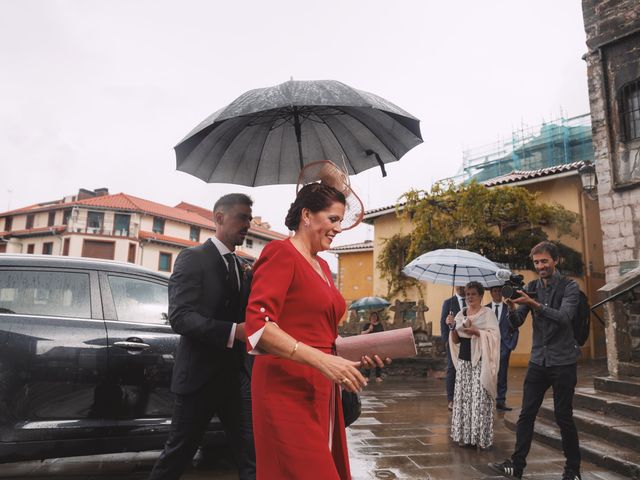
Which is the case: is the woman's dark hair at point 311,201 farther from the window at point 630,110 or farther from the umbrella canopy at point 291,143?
the window at point 630,110

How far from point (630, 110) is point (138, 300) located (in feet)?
33.0

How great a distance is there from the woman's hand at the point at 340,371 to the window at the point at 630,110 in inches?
404

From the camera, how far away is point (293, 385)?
6.26 feet

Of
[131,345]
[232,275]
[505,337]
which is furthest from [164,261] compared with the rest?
[232,275]

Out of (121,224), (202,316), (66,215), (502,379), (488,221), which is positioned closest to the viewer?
(202,316)

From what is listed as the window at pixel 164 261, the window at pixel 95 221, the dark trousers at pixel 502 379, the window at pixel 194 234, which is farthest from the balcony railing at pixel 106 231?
the dark trousers at pixel 502 379

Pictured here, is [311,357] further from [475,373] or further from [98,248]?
[98,248]

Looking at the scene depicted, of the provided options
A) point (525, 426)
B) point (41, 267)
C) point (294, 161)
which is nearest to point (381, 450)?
point (525, 426)

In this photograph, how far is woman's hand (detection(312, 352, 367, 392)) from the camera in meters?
1.72

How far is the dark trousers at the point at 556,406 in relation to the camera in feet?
13.0

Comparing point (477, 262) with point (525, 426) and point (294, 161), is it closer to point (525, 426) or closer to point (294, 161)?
point (525, 426)

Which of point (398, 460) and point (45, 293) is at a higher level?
point (45, 293)

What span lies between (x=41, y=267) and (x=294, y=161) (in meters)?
2.13

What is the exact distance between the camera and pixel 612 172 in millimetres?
9742
